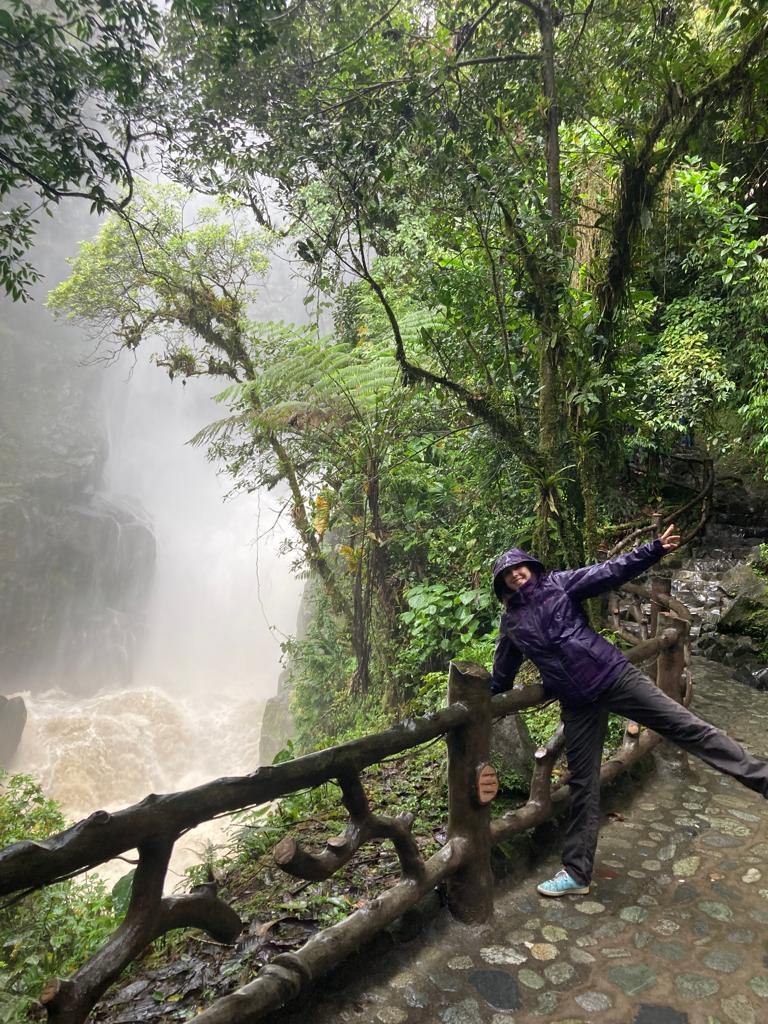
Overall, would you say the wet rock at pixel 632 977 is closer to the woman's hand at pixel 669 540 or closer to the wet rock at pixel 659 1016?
the wet rock at pixel 659 1016

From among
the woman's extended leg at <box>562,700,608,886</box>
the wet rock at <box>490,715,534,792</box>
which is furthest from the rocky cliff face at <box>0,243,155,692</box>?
the woman's extended leg at <box>562,700,608,886</box>

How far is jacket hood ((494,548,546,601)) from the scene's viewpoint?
3.03 meters

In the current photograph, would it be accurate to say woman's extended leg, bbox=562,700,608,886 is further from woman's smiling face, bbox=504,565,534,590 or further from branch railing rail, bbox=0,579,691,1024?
woman's smiling face, bbox=504,565,534,590

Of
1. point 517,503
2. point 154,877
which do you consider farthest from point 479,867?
point 517,503

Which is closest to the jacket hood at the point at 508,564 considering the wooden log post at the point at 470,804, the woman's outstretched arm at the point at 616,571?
the woman's outstretched arm at the point at 616,571

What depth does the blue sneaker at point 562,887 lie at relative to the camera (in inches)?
119

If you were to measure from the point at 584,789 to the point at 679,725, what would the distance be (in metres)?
0.53

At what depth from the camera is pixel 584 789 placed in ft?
9.99

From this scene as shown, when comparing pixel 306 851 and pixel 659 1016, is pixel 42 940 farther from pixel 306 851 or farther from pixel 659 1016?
Result: pixel 659 1016

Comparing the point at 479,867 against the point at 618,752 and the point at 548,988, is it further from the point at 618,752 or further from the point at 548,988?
the point at 618,752

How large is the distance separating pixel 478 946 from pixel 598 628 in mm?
2749

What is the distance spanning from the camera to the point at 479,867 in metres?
2.85

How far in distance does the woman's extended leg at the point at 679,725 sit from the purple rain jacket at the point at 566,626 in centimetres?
8

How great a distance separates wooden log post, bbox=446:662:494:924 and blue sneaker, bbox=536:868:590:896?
12.5 inches
